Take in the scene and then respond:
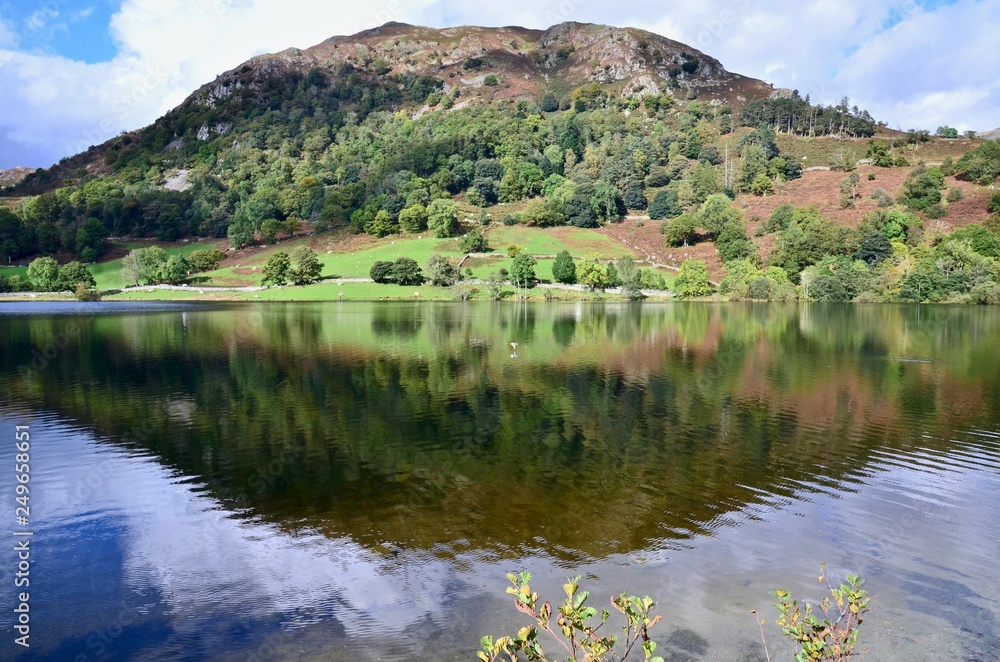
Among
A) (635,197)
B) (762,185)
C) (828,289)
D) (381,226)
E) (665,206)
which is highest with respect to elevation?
(762,185)

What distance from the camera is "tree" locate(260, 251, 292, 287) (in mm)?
118438

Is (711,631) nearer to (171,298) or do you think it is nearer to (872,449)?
(872,449)

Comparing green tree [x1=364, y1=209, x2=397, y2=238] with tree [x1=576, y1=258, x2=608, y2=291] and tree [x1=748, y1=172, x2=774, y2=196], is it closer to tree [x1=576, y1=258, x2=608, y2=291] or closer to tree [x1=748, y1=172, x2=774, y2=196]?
tree [x1=576, y1=258, x2=608, y2=291]

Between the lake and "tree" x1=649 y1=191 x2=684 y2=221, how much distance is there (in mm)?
125760

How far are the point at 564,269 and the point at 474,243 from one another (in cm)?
2350

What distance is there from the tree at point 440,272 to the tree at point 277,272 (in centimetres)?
2817

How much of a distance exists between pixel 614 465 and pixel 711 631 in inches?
333

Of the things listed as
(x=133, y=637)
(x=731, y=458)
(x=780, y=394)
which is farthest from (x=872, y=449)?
(x=133, y=637)

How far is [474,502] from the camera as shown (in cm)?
1508

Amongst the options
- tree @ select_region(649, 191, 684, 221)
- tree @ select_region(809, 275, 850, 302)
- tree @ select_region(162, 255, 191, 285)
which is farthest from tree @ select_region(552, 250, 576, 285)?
tree @ select_region(162, 255, 191, 285)

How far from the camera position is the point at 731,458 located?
18.7 m

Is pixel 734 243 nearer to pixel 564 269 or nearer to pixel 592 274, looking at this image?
pixel 592 274

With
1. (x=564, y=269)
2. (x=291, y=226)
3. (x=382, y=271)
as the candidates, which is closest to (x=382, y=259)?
(x=382, y=271)

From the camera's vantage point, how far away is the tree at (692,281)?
372 feet
